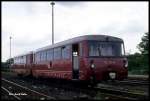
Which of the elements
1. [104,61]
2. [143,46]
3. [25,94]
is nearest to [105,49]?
[104,61]

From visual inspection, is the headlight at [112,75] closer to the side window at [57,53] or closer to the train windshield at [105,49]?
the train windshield at [105,49]

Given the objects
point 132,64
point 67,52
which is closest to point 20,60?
point 132,64

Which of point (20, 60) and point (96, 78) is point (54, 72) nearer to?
point (96, 78)

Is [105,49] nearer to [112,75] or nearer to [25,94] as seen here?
[112,75]

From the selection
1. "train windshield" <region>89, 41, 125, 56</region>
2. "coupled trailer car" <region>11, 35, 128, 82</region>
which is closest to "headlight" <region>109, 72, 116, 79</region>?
"coupled trailer car" <region>11, 35, 128, 82</region>

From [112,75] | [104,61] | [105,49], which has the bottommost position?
[112,75]

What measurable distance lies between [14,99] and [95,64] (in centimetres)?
511

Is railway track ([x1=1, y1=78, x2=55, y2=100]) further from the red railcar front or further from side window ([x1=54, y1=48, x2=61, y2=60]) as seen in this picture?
side window ([x1=54, y1=48, x2=61, y2=60])

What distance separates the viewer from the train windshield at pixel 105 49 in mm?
21203

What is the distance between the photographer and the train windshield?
2120cm

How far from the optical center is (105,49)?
70.5ft

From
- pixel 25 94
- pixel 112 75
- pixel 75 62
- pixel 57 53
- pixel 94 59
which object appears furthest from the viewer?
pixel 57 53

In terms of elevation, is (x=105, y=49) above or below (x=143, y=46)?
below

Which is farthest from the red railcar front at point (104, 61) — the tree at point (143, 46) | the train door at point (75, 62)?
the tree at point (143, 46)
